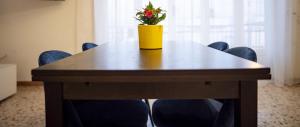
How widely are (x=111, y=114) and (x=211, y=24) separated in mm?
2941

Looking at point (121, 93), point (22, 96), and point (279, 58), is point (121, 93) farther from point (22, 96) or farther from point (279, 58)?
point (279, 58)

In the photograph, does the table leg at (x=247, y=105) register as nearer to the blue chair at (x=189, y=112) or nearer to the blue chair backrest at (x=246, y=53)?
the blue chair at (x=189, y=112)

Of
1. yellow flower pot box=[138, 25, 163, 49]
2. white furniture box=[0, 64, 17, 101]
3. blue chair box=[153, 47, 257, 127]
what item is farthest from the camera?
white furniture box=[0, 64, 17, 101]

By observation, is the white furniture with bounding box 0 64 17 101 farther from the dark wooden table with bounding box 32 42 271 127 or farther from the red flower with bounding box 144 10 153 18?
the dark wooden table with bounding box 32 42 271 127

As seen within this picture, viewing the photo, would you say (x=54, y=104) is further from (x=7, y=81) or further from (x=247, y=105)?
(x=7, y=81)

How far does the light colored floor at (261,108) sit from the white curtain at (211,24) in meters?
0.48

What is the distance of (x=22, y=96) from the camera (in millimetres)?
3758

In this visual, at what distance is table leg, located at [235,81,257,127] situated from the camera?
1.04m

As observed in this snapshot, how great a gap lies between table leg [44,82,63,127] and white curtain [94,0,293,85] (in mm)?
3150

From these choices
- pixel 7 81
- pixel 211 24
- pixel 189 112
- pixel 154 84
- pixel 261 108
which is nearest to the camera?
pixel 154 84

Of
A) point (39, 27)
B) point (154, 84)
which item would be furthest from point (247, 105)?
point (39, 27)

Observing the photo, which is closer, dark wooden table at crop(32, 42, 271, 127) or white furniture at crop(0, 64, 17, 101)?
dark wooden table at crop(32, 42, 271, 127)

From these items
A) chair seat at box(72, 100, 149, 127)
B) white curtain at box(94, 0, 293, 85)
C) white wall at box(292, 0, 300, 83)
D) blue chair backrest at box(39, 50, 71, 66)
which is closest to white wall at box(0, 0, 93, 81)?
white curtain at box(94, 0, 293, 85)

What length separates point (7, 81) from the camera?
3.55 m
